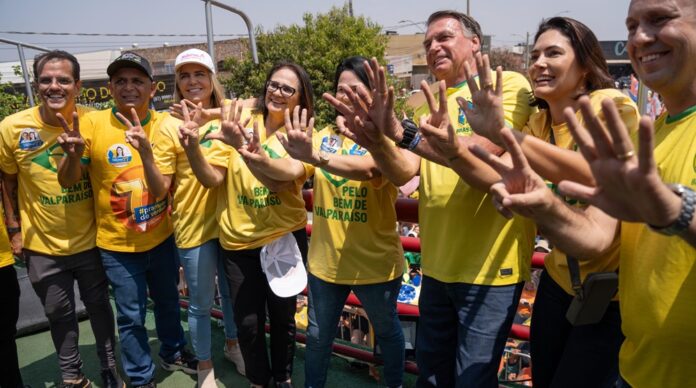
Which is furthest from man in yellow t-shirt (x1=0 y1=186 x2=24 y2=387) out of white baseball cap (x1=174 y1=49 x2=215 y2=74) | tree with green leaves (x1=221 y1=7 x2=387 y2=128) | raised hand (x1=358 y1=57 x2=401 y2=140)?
tree with green leaves (x1=221 y1=7 x2=387 y2=128)

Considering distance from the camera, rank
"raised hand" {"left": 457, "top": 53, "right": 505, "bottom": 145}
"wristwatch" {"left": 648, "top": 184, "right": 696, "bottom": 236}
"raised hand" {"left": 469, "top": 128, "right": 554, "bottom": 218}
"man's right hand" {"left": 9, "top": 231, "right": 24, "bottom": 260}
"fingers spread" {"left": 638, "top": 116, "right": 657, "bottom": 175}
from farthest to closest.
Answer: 1. "man's right hand" {"left": 9, "top": 231, "right": 24, "bottom": 260}
2. "raised hand" {"left": 457, "top": 53, "right": 505, "bottom": 145}
3. "raised hand" {"left": 469, "top": 128, "right": 554, "bottom": 218}
4. "wristwatch" {"left": 648, "top": 184, "right": 696, "bottom": 236}
5. "fingers spread" {"left": 638, "top": 116, "right": 657, "bottom": 175}

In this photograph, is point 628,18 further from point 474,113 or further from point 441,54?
point 441,54

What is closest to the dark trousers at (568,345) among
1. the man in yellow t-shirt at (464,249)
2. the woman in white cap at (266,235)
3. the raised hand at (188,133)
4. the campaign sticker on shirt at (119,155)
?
the man in yellow t-shirt at (464,249)

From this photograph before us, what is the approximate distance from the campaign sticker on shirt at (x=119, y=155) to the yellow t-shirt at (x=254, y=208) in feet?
2.00

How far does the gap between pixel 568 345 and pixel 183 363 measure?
2462 mm

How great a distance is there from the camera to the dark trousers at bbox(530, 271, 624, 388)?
183 centimetres

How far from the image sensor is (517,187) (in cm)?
136

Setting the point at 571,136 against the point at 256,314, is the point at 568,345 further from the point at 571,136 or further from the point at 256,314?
the point at 256,314

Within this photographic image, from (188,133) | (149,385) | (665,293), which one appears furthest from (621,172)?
(149,385)

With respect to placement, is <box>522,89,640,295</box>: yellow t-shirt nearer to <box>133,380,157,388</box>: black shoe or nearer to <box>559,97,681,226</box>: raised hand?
<box>559,97,681,226</box>: raised hand

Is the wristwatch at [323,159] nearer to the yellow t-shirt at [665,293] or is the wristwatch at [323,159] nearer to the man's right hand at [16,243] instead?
the yellow t-shirt at [665,293]

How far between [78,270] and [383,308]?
185cm

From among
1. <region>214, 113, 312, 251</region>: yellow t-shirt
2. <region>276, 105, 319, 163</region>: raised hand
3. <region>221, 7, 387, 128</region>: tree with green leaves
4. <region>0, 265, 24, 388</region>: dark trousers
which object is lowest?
<region>0, 265, 24, 388</region>: dark trousers

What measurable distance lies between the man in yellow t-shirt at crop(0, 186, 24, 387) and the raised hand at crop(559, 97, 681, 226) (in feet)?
9.87
